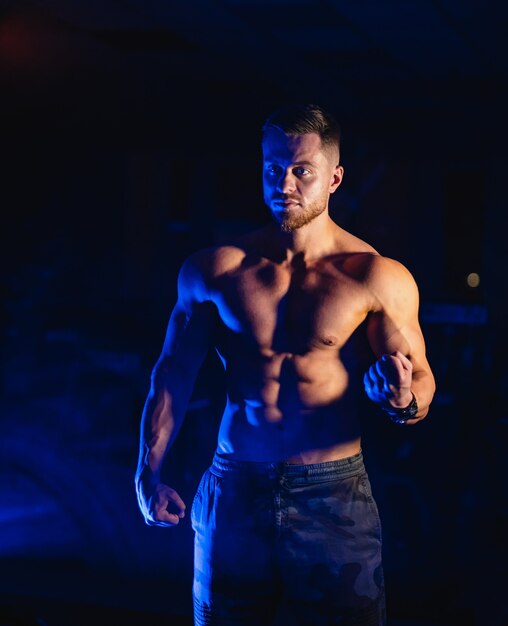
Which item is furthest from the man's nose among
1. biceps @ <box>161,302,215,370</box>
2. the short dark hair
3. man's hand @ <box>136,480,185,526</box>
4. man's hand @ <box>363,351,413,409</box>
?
man's hand @ <box>136,480,185,526</box>

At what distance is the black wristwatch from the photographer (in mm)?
2033

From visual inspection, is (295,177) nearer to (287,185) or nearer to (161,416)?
(287,185)

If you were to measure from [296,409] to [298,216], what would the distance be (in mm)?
489

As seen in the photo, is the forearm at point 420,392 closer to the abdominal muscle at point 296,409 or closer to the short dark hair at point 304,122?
the abdominal muscle at point 296,409

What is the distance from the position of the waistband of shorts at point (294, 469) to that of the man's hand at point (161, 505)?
16 centimetres

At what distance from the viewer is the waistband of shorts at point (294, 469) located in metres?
2.17

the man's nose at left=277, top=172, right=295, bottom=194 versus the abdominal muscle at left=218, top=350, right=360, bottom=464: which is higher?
the man's nose at left=277, top=172, right=295, bottom=194

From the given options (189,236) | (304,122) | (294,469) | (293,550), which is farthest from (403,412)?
(189,236)

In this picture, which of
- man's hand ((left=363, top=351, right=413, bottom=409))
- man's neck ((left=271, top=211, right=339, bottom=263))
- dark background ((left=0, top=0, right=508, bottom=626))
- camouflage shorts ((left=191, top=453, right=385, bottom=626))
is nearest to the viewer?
man's hand ((left=363, top=351, right=413, bottom=409))

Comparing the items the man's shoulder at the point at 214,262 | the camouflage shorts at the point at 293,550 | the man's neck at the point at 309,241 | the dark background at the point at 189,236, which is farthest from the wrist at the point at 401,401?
the dark background at the point at 189,236

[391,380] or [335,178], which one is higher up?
[335,178]

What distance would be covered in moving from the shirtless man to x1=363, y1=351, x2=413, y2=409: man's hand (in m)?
0.11

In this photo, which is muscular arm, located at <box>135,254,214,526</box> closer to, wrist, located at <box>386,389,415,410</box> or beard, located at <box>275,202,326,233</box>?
beard, located at <box>275,202,326,233</box>

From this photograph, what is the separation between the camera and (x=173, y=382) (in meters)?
2.35
